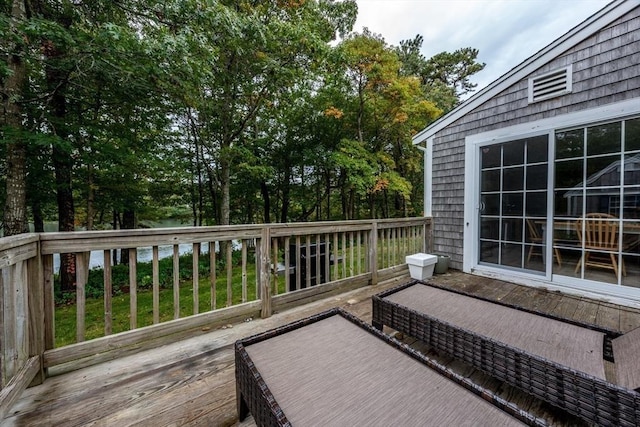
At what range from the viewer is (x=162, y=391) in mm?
1609

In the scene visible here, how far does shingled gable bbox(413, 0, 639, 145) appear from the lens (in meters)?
3.06

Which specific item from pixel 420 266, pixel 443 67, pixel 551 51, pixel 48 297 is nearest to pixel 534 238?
pixel 420 266

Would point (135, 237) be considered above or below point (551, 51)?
below

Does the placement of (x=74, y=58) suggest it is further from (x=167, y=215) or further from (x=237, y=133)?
(x=167, y=215)

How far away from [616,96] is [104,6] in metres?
7.98

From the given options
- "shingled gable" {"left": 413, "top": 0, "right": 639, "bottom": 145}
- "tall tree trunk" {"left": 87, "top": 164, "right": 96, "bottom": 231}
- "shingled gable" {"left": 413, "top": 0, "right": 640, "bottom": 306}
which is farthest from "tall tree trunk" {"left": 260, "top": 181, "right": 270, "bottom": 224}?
"shingled gable" {"left": 413, "top": 0, "right": 639, "bottom": 145}

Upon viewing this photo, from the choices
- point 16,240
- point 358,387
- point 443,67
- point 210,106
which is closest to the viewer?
point 358,387

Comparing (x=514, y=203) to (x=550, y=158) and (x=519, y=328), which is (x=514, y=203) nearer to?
(x=550, y=158)

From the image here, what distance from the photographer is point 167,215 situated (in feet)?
31.4

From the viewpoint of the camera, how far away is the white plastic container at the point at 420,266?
3.81 metres

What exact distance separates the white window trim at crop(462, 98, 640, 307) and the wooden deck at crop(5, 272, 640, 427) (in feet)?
2.77

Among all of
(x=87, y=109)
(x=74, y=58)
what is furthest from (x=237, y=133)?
(x=74, y=58)

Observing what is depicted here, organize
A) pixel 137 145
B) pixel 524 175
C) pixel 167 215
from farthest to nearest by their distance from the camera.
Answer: pixel 167 215, pixel 137 145, pixel 524 175

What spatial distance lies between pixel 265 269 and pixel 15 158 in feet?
16.7
